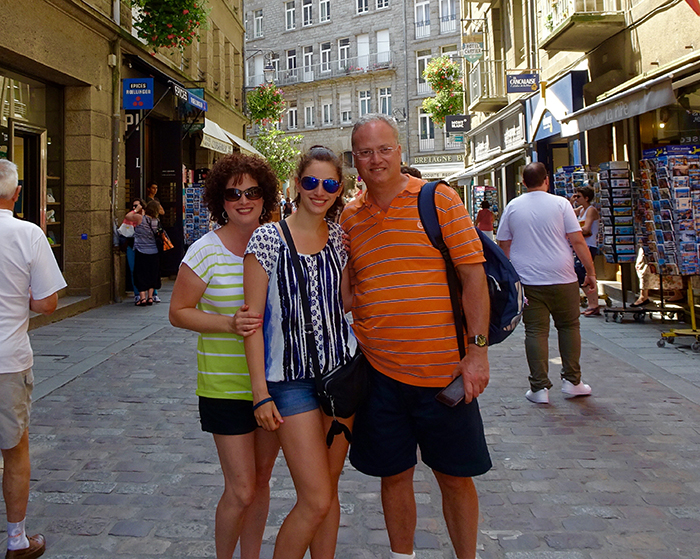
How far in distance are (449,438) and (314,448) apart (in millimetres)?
592

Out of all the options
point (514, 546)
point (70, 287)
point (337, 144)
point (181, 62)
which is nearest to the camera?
point (514, 546)

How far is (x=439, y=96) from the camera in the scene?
102 ft

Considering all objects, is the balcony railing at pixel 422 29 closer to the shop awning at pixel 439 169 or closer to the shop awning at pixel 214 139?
the shop awning at pixel 439 169

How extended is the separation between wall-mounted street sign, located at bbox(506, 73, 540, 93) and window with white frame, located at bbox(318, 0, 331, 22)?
106 feet

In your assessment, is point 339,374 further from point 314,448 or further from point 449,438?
point 449,438

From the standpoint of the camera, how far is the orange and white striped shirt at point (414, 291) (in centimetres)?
275

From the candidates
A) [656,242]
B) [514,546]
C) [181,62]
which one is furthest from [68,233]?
[514,546]

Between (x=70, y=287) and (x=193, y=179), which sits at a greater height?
(x=193, y=179)

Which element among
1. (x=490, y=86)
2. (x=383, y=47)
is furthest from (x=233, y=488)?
(x=383, y=47)

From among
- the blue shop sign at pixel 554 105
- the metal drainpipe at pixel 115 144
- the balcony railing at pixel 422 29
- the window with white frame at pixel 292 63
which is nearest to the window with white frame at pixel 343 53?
the window with white frame at pixel 292 63

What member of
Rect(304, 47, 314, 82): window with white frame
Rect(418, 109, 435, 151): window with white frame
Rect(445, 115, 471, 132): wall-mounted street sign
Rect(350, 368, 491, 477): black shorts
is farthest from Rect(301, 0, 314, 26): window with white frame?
Rect(350, 368, 491, 477): black shorts

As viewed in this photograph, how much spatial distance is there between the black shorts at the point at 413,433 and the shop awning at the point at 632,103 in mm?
6677

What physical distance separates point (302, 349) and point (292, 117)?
47510mm

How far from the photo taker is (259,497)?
2887 mm
